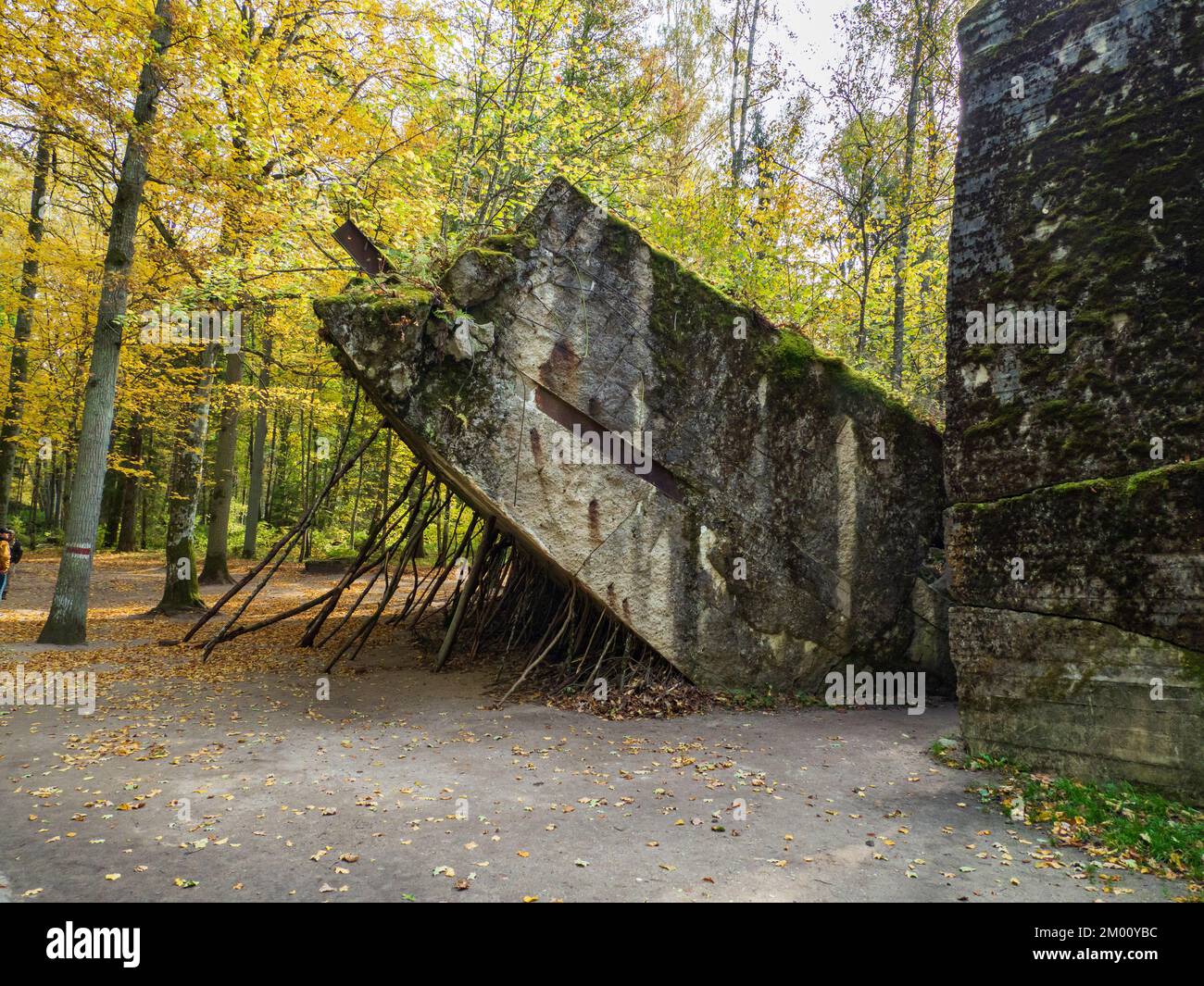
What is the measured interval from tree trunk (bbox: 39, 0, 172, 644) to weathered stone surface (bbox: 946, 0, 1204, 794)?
11.4 meters

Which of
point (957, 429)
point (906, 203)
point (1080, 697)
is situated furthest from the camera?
point (906, 203)

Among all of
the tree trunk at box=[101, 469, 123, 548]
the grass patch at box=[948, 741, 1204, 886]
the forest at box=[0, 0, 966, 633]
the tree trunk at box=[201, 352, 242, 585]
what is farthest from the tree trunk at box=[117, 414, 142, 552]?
the grass patch at box=[948, 741, 1204, 886]

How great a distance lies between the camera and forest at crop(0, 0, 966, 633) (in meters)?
10.3

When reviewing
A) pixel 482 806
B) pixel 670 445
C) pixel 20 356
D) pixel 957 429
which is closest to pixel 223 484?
pixel 20 356

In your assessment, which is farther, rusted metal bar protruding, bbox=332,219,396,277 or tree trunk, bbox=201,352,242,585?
tree trunk, bbox=201,352,242,585

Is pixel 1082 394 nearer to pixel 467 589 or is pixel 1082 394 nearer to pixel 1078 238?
pixel 1078 238

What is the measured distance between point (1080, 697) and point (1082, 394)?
8.37 ft

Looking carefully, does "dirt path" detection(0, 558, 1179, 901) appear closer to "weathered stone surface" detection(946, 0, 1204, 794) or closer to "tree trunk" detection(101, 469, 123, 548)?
"weathered stone surface" detection(946, 0, 1204, 794)

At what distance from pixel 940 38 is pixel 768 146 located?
3.79 meters

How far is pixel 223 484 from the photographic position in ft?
51.4

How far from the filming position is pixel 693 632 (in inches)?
324

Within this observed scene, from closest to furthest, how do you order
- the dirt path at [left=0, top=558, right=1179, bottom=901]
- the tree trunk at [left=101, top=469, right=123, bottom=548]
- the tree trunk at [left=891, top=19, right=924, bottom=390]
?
the dirt path at [left=0, top=558, right=1179, bottom=901] → the tree trunk at [left=891, top=19, right=924, bottom=390] → the tree trunk at [left=101, top=469, right=123, bottom=548]

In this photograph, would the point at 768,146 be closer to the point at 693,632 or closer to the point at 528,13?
the point at 528,13
